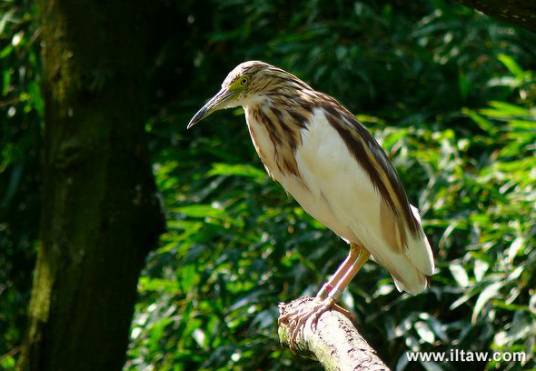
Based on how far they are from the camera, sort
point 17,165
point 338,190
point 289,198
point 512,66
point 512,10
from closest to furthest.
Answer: point 512,10 → point 338,190 → point 289,198 → point 512,66 → point 17,165

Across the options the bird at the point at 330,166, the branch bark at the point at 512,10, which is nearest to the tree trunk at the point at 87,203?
the bird at the point at 330,166

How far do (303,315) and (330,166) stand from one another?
371 mm

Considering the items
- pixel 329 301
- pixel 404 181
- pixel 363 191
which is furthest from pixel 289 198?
pixel 329 301

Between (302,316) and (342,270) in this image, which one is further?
(342,270)

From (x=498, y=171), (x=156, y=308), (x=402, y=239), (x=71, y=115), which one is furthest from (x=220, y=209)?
(x=402, y=239)

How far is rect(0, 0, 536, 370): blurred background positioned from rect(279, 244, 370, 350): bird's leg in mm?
711

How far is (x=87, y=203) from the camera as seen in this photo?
10.4 ft

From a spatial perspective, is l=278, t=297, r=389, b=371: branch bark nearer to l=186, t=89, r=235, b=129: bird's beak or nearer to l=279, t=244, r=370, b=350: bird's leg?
l=279, t=244, r=370, b=350: bird's leg

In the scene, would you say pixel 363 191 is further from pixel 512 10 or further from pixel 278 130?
pixel 512 10

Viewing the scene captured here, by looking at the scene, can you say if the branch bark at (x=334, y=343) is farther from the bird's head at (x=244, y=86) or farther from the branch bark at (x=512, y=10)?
the branch bark at (x=512, y=10)

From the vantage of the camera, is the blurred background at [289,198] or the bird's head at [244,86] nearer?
the bird's head at [244,86]

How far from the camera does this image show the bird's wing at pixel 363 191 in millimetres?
2266

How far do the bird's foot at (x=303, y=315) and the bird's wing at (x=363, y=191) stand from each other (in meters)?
0.21

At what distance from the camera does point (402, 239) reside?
235 centimetres
